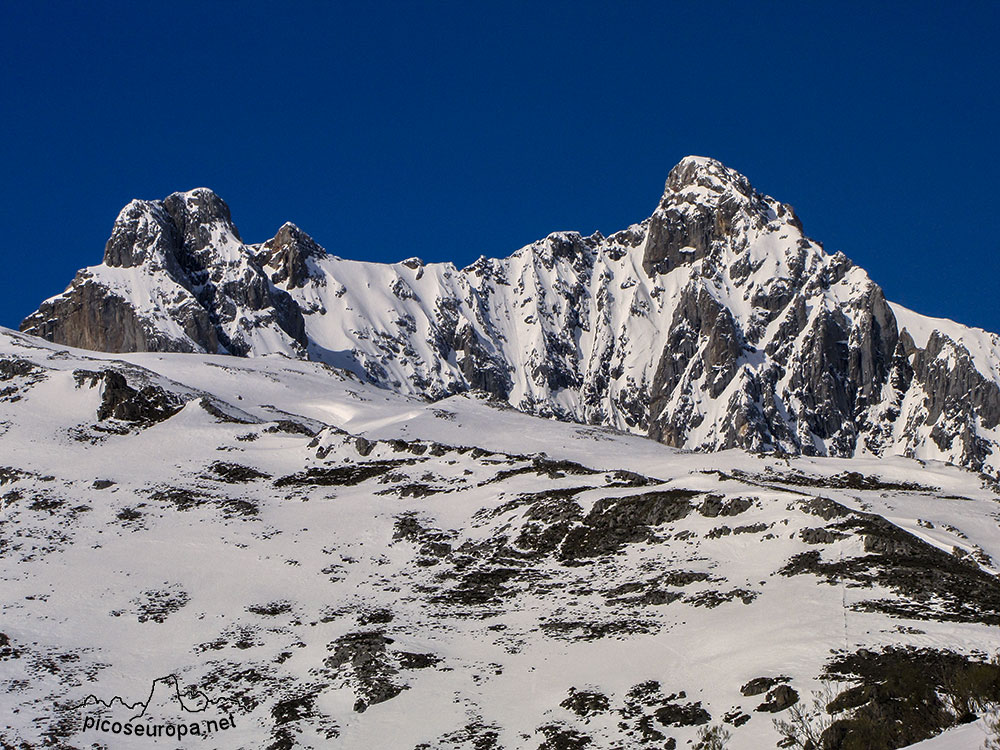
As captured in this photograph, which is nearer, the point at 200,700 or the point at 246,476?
the point at 200,700

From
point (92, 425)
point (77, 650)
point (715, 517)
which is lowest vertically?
point (77, 650)

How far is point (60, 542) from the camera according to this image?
4894cm

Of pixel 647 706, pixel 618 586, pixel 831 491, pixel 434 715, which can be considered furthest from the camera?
pixel 831 491

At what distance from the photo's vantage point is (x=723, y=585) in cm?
3553

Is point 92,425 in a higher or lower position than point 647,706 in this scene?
higher

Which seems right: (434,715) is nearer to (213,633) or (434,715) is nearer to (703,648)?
(703,648)

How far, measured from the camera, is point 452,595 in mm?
39406

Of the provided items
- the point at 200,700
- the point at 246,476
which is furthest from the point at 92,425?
the point at 200,700

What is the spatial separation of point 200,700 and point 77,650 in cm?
772

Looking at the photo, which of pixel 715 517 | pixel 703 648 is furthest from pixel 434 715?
pixel 715 517

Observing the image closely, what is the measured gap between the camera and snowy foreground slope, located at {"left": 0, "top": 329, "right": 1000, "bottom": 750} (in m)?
26.5

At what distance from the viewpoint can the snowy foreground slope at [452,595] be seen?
26.5 m

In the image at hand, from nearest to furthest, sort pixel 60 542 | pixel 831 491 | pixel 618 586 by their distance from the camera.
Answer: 1. pixel 618 586
2. pixel 60 542
3. pixel 831 491

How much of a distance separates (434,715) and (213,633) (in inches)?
501
